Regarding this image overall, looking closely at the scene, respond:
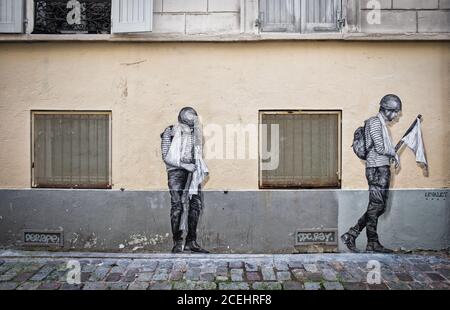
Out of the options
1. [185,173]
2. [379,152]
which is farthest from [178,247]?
[379,152]

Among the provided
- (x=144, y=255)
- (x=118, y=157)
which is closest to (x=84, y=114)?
(x=118, y=157)

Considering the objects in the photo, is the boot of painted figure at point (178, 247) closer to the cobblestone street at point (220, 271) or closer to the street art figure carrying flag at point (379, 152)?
the cobblestone street at point (220, 271)

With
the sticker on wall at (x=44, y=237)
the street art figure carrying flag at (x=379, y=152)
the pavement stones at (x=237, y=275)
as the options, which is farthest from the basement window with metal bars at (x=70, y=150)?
the street art figure carrying flag at (x=379, y=152)

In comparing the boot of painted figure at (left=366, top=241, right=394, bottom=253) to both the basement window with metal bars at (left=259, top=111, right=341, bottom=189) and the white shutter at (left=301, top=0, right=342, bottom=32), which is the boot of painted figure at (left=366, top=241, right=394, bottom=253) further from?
the white shutter at (left=301, top=0, right=342, bottom=32)

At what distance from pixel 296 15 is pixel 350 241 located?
401 cm

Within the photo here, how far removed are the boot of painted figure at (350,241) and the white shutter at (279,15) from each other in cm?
367

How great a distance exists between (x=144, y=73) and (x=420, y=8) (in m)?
4.81

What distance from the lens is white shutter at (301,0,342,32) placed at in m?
6.01

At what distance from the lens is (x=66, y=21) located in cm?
602

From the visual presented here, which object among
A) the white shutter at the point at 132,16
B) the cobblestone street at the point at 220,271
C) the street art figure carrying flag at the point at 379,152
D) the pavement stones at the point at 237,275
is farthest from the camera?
the street art figure carrying flag at the point at 379,152

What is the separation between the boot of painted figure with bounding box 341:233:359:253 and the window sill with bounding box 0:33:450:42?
11.0 ft

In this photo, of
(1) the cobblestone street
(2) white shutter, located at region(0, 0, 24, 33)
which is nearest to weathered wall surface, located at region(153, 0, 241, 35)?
(2) white shutter, located at region(0, 0, 24, 33)

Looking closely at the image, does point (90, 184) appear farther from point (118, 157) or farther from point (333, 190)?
point (333, 190)

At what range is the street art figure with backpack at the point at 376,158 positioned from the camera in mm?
5934
